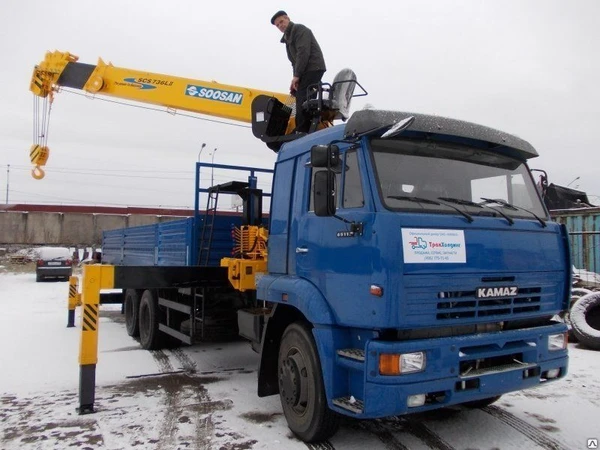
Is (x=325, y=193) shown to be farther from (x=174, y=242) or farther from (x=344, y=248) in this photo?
(x=174, y=242)

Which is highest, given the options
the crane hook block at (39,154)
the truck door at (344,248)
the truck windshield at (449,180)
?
the crane hook block at (39,154)

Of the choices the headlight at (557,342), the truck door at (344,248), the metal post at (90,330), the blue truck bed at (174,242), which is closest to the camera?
the truck door at (344,248)

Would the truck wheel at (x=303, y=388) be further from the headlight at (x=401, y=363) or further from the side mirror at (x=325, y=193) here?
the side mirror at (x=325, y=193)

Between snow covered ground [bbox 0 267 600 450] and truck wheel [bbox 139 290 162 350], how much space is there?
32 centimetres

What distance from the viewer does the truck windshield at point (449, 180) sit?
382 centimetres

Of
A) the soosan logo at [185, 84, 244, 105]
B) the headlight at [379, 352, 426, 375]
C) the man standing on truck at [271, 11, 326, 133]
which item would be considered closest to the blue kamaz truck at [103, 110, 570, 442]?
the headlight at [379, 352, 426, 375]

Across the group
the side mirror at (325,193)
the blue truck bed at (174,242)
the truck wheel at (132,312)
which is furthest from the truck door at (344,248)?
the truck wheel at (132,312)

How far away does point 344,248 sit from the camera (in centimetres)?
385

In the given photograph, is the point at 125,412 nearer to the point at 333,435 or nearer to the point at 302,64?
the point at 333,435

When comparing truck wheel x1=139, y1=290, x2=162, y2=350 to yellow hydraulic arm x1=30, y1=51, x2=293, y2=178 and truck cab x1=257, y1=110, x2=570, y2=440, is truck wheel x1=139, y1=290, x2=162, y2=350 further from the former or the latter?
truck cab x1=257, y1=110, x2=570, y2=440

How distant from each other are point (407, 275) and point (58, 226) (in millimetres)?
34760

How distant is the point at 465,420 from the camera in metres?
4.74

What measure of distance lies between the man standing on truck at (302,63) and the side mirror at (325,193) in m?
1.90

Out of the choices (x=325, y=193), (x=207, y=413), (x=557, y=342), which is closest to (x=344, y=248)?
(x=325, y=193)
